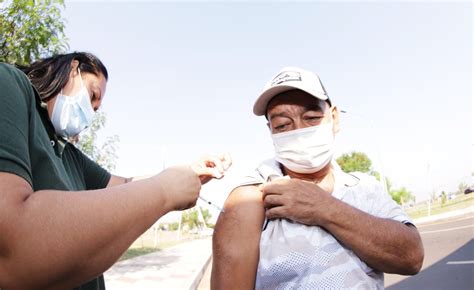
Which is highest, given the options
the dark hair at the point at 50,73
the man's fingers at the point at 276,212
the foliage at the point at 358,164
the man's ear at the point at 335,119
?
the dark hair at the point at 50,73

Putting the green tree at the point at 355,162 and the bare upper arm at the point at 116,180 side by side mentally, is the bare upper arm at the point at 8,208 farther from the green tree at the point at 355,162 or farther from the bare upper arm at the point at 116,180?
the green tree at the point at 355,162

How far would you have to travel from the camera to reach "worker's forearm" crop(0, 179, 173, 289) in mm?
749

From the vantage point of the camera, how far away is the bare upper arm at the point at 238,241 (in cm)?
143

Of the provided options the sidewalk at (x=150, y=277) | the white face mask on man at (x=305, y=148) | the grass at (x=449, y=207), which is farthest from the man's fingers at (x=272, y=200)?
the grass at (x=449, y=207)

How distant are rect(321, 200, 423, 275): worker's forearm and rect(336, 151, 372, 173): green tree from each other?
39.0m

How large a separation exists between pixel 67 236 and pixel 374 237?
1052 mm

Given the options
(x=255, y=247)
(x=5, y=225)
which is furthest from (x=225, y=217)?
(x=5, y=225)

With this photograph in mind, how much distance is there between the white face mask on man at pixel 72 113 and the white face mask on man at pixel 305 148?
914 mm

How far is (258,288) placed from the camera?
1.44m

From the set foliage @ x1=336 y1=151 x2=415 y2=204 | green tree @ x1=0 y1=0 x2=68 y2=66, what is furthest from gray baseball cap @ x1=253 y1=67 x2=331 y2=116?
foliage @ x1=336 y1=151 x2=415 y2=204

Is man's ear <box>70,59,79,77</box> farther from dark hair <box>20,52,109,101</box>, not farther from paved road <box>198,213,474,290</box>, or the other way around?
paved road <box>198,213,474,290</box>

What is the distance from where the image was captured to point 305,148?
1690 mm

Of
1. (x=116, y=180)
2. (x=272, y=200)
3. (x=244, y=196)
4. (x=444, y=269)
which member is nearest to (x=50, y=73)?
(x=116, y=180)

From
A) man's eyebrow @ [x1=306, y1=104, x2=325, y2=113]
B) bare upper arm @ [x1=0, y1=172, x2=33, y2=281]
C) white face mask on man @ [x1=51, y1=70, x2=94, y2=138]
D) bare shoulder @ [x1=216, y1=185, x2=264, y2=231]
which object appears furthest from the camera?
man's eyebrow @ [x1=306, y1=104, x2=325, y2=113]
